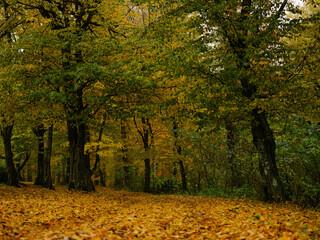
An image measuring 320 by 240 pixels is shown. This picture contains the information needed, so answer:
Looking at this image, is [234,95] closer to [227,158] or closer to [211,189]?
[227,158]

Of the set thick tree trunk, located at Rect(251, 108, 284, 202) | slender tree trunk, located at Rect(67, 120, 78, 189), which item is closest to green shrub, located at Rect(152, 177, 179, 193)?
slender tree trunk, located at Rect(67, 120, 78, 189)

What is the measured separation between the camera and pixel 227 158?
13109mm

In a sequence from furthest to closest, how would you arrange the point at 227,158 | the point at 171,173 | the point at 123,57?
1. the point at 171,173
2. the point at 227,158
3. the point at 123,57

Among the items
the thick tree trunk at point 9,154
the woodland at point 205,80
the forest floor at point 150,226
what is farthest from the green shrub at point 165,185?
the forest floor at point 150,226

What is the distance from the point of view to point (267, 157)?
9008mm

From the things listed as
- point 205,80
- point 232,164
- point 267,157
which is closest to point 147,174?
point 232,164

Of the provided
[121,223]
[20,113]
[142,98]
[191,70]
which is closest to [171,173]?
[142,98]

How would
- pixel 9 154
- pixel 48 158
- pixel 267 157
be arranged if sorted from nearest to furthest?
pixel 267 157 → pixel 9 154 → pixel 48 158

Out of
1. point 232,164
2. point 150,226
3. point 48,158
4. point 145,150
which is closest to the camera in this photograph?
point 150,226

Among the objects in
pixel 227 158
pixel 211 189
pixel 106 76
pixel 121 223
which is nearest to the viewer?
pixel 121 223

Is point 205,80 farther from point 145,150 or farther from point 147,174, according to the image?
point 147,174

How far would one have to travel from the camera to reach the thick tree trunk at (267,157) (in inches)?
347

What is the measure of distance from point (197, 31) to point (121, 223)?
655 centimetres

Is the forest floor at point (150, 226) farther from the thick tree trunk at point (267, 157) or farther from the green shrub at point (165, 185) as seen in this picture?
the green shrub at point (165, 185)
